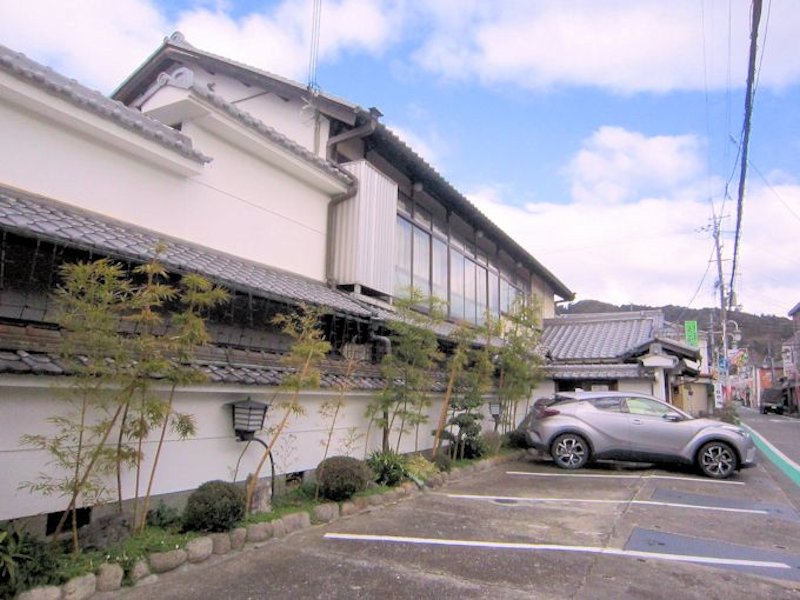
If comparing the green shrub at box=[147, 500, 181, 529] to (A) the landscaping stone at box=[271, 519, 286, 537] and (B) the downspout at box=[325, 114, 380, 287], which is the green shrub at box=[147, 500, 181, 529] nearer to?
(A) the landscaping stone at box=[271, 519, 286, 537]

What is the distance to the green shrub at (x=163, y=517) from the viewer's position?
4953 mm

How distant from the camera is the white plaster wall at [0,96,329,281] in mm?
5719

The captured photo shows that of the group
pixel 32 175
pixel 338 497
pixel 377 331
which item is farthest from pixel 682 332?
pixel 32 175

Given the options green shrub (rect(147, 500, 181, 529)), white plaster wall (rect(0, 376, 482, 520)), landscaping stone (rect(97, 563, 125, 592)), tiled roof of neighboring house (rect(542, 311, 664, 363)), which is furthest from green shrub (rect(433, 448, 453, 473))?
tiled roof of neighboring house (rect(542, 311, 664, 363))

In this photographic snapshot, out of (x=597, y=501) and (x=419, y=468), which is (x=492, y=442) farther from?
(x=597, y=501)

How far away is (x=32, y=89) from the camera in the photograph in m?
5.43

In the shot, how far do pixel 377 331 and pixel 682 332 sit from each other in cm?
2214

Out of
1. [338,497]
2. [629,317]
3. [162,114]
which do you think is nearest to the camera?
[338,497]

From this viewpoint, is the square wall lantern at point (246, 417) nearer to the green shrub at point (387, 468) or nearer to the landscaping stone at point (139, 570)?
the landscaping stone at point (139, 570)

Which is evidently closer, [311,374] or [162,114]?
[311,374]

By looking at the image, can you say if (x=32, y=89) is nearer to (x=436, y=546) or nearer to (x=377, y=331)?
(x=377, y=331)

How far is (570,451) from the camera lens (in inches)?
424

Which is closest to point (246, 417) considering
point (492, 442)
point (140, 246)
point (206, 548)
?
point (206, 548)

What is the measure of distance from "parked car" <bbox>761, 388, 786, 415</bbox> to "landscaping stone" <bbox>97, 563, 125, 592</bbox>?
170ft
